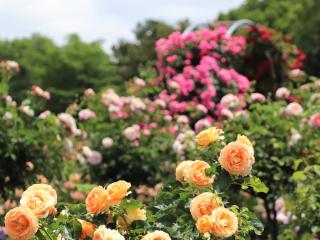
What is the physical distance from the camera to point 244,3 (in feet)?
112

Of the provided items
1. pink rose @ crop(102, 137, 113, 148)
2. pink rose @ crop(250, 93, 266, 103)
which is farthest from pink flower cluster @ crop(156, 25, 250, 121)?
pink rose @ crop(250, 93, 266, 103)

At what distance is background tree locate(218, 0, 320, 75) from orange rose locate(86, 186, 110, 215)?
23.7 meters

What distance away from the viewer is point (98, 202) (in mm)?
2330

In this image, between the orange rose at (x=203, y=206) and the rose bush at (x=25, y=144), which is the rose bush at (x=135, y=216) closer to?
the orange rose at (x=203, y=206)

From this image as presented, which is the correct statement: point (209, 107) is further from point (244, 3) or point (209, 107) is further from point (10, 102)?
point (244, 3)

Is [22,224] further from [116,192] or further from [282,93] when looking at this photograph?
[282,93]

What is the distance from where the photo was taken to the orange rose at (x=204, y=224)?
88.8 inches

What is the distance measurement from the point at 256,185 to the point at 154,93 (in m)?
5.08

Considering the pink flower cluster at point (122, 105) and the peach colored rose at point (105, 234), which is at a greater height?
the pink flower cluster at point (122, 105)

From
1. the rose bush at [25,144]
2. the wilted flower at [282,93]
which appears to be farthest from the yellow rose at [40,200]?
the wilted flower at [282,93]

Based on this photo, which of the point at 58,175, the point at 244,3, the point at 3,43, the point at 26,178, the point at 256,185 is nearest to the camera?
the point at 256,185

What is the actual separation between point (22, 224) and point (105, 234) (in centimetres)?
26

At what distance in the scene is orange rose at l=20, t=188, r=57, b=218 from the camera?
7.33 ft

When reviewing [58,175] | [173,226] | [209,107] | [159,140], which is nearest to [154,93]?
[209,107]
